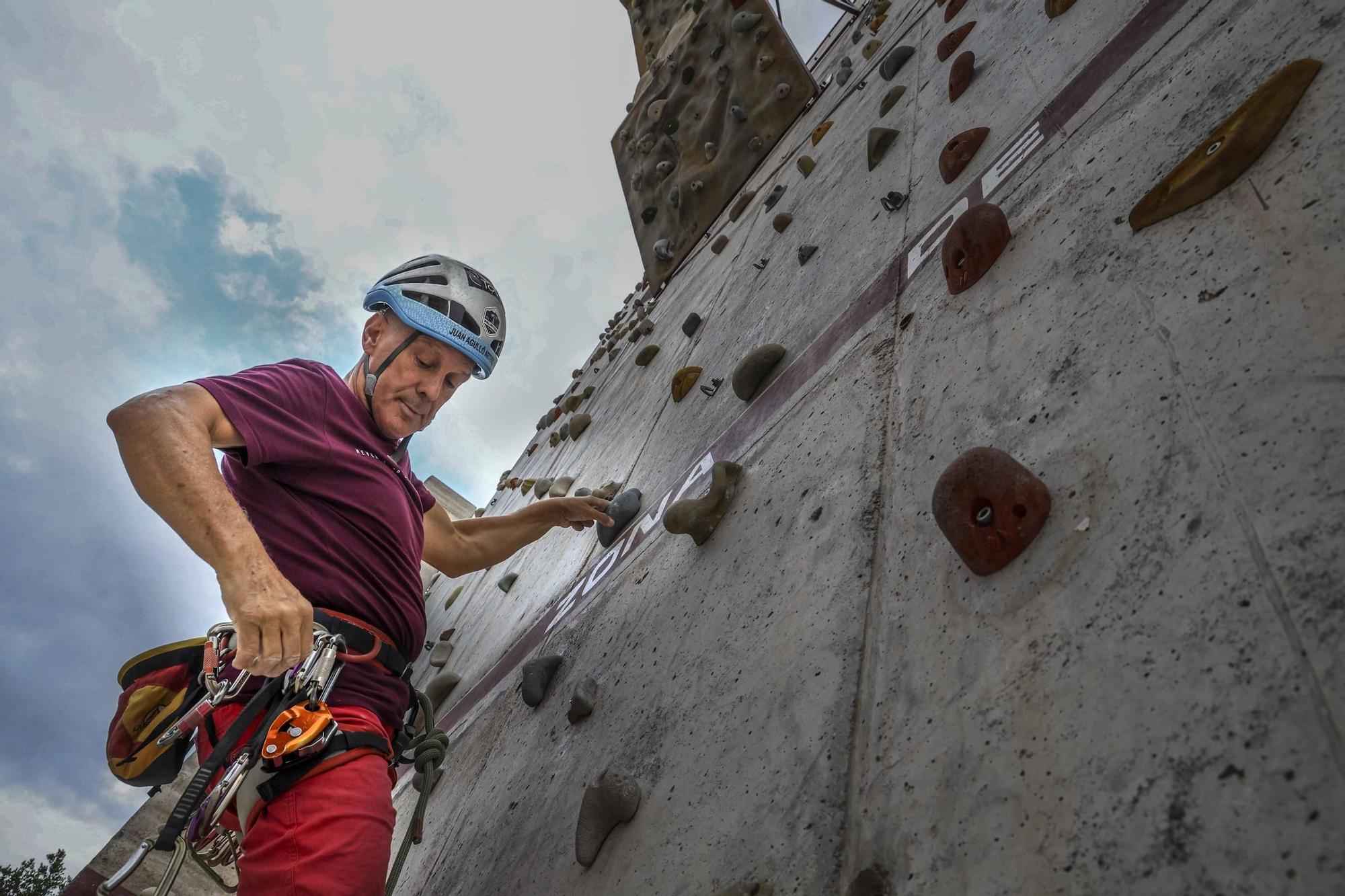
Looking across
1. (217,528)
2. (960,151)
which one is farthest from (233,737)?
(960,151)

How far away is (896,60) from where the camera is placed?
225 centimetres

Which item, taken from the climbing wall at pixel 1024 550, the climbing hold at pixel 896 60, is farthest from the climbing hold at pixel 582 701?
the climbing hold at pixel 896 60

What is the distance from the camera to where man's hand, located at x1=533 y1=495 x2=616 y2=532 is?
192cm

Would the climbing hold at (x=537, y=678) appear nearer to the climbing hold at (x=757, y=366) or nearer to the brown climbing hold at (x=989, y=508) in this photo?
the climbing hold at (x=757, y=366)

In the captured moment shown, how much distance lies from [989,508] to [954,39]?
1.58 metres

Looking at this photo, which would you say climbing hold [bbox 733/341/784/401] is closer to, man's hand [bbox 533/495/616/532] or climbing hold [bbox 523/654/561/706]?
man's hand [bbox 533/495/616/532]

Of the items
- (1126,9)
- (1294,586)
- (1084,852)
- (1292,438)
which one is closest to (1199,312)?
(1292,438)

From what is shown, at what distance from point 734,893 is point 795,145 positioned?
117 inches

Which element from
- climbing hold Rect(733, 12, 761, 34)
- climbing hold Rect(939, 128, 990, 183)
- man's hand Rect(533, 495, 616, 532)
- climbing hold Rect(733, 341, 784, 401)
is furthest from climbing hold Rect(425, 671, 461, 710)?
climbing hold Rect(733, 12, 761, 34)

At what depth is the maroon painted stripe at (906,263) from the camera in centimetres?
109

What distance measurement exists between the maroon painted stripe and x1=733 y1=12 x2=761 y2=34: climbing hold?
2530 mm

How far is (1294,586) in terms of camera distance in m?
0.46

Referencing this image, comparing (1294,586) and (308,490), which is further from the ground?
(308,490)

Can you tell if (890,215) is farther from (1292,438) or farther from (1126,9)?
(1292,438)
